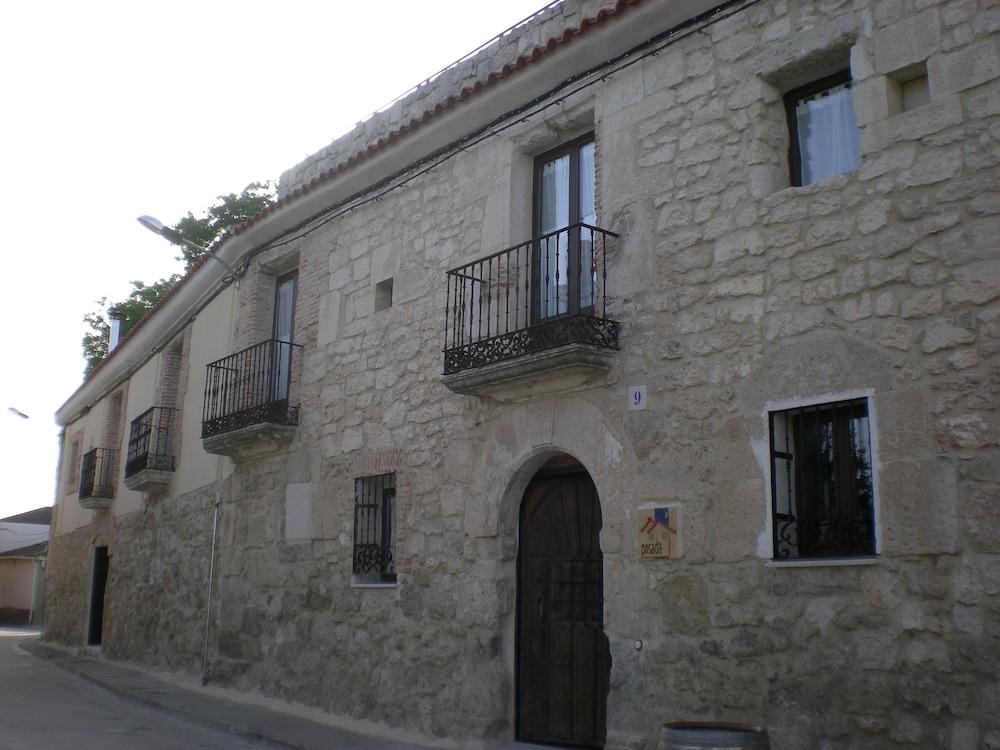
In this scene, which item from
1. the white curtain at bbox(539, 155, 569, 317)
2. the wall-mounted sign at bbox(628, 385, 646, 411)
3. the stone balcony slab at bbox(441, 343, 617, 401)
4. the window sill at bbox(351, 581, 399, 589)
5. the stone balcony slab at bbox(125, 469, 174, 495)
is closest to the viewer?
the wall-mounted sign at bbox(628, 385, 646, 411)

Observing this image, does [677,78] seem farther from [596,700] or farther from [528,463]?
[596,700]

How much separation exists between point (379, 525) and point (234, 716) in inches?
82.9

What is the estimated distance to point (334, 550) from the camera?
9289 mm

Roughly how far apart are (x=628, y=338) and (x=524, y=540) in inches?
73.4

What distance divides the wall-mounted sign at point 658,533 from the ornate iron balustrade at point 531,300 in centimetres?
116

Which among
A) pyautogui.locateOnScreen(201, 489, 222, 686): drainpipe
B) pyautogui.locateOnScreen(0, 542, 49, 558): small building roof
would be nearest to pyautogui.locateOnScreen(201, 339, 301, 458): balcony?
pyautogui.locateOnScreen(201, 489, 222, 686): drainpipe

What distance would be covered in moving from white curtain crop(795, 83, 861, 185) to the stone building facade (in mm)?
21

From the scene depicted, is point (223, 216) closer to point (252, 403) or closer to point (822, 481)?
point (252, 403)

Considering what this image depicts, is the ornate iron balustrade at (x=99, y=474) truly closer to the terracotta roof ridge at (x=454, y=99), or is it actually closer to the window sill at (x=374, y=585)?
the terracotta roof ridge at (x=454, y=99)

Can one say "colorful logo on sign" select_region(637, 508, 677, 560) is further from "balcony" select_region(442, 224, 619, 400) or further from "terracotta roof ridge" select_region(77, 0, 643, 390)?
"terracotta roof ridge" select_region(77, 0, 643, 390)

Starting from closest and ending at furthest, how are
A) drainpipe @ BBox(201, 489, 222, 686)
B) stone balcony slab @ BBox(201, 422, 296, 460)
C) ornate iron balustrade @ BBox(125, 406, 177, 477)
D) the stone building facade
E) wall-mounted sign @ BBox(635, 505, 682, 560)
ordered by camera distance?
the stone building facade → wall-mounted sign @ BBox(635, 505, 682, 560) → stone balcony slab @ BBox(201, 422, 296, 460) → drainpipe @ BBox(201, 489, 222, 686) → ornate iron balustrade @ BBox(125, 406, 177, 477)

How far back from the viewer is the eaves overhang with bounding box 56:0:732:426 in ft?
22.8

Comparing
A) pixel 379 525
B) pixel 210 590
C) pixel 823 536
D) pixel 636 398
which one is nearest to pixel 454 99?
pixel 636 398

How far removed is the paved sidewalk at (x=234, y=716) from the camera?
7715mm
